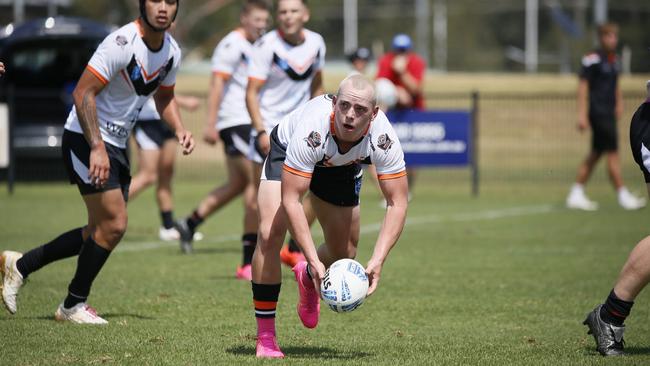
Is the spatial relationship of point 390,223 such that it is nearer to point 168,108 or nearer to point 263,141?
point 168,108

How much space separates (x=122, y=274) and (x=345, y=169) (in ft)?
13.7

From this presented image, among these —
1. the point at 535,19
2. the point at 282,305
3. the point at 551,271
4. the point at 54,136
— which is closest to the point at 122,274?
the point at 282,305

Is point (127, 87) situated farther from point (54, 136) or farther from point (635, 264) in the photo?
point (54, 136)

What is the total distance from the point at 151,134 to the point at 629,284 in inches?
295

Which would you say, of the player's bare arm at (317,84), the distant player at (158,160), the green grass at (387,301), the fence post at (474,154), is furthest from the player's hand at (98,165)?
the fence post at (474,154)

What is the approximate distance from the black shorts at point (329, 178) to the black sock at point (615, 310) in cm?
162

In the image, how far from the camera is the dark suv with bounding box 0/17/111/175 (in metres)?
21.5

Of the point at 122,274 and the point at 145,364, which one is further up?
the point at 145,364

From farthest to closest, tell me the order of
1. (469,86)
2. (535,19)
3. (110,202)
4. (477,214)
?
(535,19)
(469,86)
(477,214)
(110,202)

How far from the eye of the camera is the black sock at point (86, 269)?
7.56m

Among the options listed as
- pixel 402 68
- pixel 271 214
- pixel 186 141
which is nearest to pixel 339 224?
pixel 271 214

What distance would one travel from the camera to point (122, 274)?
33.8 feet

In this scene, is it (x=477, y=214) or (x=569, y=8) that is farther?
(x=569, y=8)

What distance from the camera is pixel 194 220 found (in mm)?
11602
